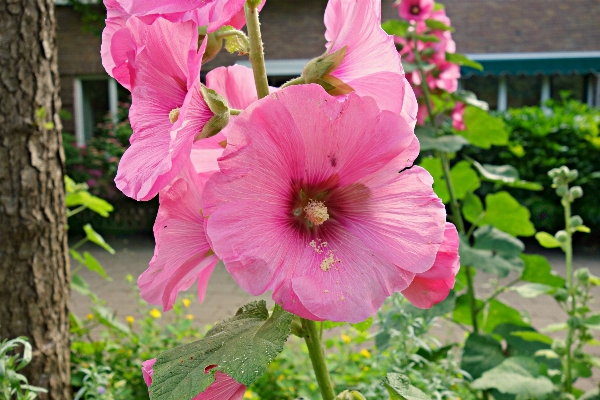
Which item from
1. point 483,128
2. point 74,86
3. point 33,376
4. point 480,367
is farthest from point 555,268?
point 74,86

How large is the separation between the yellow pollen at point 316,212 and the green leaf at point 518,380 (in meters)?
1.17

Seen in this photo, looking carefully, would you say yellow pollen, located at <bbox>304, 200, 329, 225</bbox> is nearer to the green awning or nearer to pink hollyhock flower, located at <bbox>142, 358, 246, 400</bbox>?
pink hollyhock flower, located at <bbox>142, 358, 246, 400</bbox>

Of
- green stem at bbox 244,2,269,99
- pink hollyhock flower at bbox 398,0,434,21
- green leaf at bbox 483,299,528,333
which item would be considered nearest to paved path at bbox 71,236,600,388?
green leaf at bbox 483,299,528,333

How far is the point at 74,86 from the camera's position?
37.7ft

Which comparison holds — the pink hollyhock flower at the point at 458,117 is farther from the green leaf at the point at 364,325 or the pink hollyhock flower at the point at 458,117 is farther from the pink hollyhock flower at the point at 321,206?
the pink hollyhock flower at the point at 321,206

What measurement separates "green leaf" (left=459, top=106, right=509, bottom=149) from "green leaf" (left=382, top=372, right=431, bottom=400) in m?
1.87

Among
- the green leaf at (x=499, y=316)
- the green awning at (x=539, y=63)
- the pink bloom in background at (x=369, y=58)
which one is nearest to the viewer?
the pink bloom in background at (x=369, y=58)

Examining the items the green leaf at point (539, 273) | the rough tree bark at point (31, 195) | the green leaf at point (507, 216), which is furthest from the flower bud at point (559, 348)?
the rough tree bark at point (31, 195)

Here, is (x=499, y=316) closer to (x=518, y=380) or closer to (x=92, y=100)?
(x=518, y=380)

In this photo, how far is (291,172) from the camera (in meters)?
0.54

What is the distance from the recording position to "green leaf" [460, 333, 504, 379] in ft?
5.92

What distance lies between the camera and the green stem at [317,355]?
26.5 inches

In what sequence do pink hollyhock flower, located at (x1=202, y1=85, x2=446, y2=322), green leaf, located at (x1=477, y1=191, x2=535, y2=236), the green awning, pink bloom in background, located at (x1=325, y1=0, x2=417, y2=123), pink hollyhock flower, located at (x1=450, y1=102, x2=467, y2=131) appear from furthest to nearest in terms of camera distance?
the green awning
pink hollyhock flower, located at (x1=450, y1=102, x2=467, y2=131)
green leaf, located at (x1=477, y1=191, x2=535, y2=236)
pink bloom in background, located at (x1=325, y1=0, x2=417, y2=123)
pink hollyhock flower, located at (x1=202, y1=85, x2=446, y2=322)

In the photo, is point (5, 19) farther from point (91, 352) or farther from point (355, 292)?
point (355, 292)
